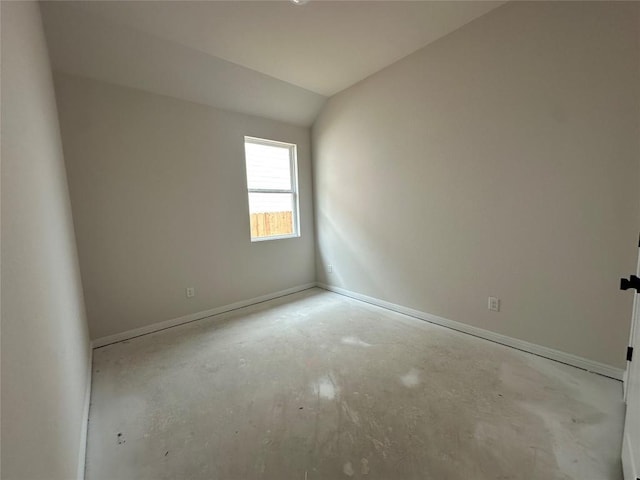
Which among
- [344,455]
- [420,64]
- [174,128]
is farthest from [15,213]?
[420,64]

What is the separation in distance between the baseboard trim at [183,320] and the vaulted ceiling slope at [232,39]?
2.41 m

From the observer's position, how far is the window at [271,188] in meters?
3.58

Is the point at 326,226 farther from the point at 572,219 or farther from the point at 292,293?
the point at 572,219

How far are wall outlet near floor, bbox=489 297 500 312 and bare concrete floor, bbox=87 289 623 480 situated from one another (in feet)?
1.19

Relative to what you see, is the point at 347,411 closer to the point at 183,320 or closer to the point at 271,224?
the point at 183,320

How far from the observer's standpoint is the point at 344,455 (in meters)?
1.34

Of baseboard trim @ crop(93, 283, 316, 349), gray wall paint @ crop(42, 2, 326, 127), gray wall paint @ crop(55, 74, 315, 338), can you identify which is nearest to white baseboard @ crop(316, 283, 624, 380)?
baseboard trim @ crop(93, 283, 316, 349)

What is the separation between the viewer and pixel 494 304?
7.86 feet

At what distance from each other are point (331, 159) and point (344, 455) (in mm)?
3255

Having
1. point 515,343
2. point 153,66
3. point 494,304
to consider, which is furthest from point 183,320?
point 515,343

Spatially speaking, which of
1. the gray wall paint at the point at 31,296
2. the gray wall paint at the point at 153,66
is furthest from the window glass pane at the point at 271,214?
the gray wall paint at the point at 31,296

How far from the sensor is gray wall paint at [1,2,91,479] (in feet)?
2.23

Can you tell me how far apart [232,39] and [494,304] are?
3.34m

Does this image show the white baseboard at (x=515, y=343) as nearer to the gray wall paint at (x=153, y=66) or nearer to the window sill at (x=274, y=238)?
the window sill at (x=274, y=238)
